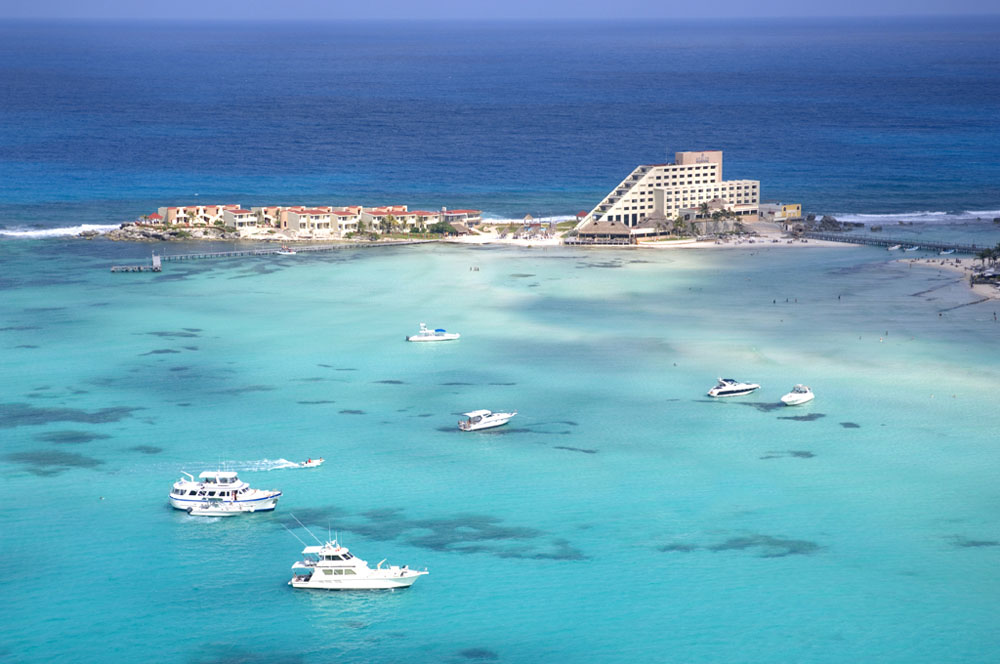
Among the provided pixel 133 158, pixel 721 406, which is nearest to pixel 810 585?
pixel 721 406

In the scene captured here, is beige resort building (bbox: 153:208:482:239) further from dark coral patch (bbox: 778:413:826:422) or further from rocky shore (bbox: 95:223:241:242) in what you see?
dark coral patch (bbox: 778:413:826:422)

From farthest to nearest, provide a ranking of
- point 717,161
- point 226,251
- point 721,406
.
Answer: point 717,161 → point 226,251 → point 721,406

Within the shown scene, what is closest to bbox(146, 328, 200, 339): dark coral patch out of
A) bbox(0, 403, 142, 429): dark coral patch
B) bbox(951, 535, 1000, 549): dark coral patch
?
bbox(0, 403, 142, 429): dark coral patch

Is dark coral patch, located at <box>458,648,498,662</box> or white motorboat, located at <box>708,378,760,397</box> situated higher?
white motorboat, located at <box>708,378,760,397</box>

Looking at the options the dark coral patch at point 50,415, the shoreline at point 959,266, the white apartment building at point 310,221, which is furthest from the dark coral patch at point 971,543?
the white apartment building at point 310,221

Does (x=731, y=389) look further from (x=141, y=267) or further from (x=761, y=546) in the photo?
(x=141, y=267)

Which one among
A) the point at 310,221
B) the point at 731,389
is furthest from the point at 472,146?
the point at 731,389

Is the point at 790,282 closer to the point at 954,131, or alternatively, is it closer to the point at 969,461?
the point at 969,461
